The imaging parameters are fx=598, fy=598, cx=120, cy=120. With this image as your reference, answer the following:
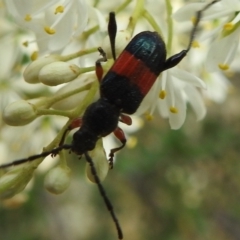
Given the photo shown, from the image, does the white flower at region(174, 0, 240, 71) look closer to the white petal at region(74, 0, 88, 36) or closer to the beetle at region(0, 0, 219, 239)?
the beetle at region(0, 0, 219, 239)

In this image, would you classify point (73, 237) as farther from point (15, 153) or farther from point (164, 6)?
point (164, 6)

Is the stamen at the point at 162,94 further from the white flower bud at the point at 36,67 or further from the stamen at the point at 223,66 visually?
the white flower bud at the point at 36,67

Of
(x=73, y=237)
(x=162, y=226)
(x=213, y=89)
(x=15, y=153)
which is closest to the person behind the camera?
(x=15, y=153)

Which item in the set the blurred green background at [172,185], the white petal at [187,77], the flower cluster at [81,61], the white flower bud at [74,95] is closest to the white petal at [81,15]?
the flower cluster at [81,61]

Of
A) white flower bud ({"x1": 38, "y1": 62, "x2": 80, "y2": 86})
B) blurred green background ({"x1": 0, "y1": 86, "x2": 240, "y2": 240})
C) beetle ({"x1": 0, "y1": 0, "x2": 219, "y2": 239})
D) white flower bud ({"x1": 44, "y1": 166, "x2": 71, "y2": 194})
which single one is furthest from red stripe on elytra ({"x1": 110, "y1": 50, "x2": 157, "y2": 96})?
blurred green background ({"x1": 0, "y1": 86, "x2": 240, "y2": 240})

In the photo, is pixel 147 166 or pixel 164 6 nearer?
pixel 164 6

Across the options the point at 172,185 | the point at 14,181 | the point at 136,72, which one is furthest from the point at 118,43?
the point at 172,185

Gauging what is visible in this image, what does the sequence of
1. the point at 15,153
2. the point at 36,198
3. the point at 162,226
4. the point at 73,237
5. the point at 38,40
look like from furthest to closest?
the point at 73,237 → the point at 162,226 → the point at 36,198 → the point at 15,153 → the point at 38,40

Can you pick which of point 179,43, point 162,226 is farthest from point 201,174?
point 179,43
